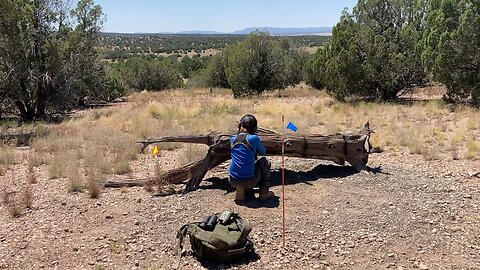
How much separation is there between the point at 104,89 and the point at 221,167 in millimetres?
19444

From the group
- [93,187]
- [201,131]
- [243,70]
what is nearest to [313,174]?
[93,187]

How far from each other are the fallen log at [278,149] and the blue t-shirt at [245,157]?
36.8 inches

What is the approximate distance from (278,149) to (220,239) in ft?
10.5

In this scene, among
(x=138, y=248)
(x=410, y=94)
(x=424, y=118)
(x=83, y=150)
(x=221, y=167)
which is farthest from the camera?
(x=410, y=94)

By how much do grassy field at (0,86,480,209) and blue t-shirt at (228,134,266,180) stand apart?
8.33 ft

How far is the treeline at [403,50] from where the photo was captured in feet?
55.3

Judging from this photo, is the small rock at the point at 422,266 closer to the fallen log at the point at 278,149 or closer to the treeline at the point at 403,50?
the fallen log at the point at 278,149

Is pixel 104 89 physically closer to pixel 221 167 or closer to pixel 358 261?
pixel 221 167

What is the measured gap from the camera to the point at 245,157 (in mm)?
7016

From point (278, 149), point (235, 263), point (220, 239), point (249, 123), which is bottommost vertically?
point (235, 263)

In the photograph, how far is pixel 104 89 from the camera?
27156 mm

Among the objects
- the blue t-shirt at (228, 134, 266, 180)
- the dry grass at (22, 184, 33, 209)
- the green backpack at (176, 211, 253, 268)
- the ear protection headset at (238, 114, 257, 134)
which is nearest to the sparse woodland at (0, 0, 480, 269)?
the dry grass at (22, 184, 33, 209)

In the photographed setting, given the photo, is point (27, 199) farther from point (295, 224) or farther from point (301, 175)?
point (301, 175)

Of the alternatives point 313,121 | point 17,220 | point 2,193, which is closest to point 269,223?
point 17,220
